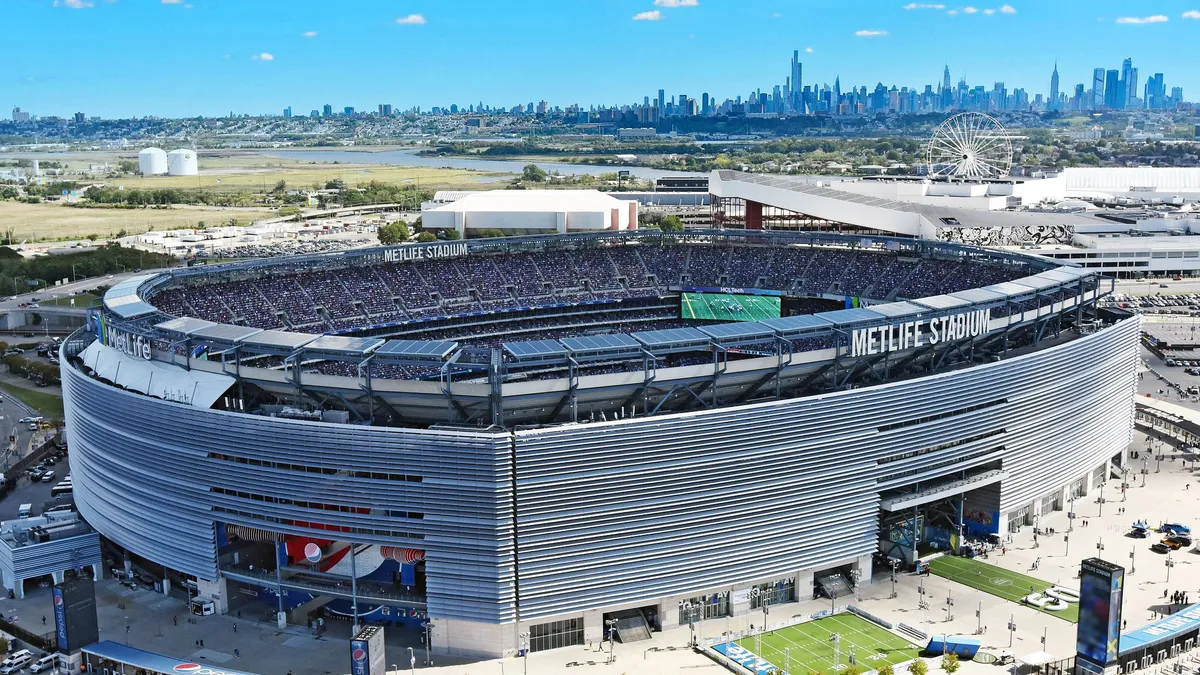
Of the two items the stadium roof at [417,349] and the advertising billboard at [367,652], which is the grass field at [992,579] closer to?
the stadium roof at [417,349]

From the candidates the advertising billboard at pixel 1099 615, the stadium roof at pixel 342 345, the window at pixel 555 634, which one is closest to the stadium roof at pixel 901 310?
the advertising billboard at pixel 1099 615

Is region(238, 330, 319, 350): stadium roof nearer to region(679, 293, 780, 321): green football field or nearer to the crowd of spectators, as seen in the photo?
the crowd of spectators

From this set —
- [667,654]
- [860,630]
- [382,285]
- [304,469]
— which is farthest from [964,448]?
[382,285]

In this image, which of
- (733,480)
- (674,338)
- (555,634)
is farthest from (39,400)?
(733,480)

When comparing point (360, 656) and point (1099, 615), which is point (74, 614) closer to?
point (360, 656)

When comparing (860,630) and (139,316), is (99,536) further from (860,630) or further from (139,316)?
(860,630)

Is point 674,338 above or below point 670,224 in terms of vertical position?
above
